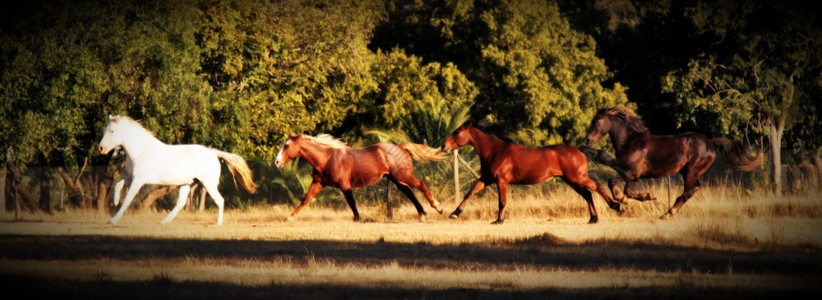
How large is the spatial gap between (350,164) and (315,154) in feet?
2.42

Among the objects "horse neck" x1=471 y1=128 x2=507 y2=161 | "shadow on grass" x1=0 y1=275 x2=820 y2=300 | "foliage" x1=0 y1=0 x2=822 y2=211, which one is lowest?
"shadow on grass" x1=0 y1=275 x2=820 y2=300

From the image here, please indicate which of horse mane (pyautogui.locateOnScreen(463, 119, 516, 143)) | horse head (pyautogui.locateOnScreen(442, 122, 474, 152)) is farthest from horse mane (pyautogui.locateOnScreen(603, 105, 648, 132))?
horse head (pyautogui.locateOnScreen(442, 122, 474, 152))

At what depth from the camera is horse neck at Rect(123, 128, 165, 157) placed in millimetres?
22984

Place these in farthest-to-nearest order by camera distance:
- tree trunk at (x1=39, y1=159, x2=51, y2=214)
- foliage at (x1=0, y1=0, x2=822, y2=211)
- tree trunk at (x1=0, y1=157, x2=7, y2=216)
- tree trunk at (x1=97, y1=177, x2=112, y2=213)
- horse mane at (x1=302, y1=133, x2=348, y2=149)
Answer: tree trunk at (x1=39, y1=159, x2=51, y2=214) < tree trunk at (x1=97, y1=177, x2=112, y2=213) < tree trunk at (x1=0, y1=157, x2=7, y2=216) < foliage at (x1=0, y1=0, x2=822, y2=211) < horse mane at (x1=302, y1=133, x2=348, y2=149)

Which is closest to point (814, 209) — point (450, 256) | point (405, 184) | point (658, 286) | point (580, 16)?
point (405, 184)

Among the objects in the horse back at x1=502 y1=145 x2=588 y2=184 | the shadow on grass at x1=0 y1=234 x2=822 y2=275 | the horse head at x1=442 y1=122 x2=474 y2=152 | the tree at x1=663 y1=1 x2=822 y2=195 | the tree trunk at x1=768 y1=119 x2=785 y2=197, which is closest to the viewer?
the shadow on grass at x1=0 y1=234 x2=822 y2=275

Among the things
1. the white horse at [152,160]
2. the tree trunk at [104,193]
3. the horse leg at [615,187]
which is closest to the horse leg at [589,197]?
the horse leg at [615,187]

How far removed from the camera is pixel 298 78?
36.3m

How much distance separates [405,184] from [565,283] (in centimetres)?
1111

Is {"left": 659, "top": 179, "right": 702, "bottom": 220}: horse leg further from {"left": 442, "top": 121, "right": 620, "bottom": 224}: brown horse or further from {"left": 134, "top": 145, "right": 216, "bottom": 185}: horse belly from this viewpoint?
{"left": 134, "top": 145, "right": 216, "bottom": 185}: horse belly

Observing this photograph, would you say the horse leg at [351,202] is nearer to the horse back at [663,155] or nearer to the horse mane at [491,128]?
the horse mane at [491,128]

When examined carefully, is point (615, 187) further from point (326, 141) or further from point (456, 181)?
point (326, 141)

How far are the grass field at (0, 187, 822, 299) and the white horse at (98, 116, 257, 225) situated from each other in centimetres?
88

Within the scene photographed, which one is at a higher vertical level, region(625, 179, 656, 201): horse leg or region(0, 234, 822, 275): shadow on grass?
region(625, 179, 656, 201): horse leg
